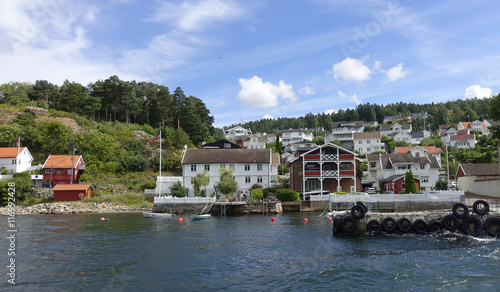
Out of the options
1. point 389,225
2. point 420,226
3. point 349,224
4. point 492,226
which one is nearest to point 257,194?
point 349,224

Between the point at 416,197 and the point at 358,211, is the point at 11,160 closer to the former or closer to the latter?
the point at 358,211

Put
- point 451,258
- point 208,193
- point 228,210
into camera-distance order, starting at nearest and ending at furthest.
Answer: point 451,258, point 228,210, point 208,193

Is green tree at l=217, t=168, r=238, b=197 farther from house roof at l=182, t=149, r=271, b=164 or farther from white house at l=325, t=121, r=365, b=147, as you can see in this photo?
white house at l=325, t=121, r=365, b=147

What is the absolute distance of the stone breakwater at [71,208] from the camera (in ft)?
157

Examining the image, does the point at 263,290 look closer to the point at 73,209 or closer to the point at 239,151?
the point at 73,209

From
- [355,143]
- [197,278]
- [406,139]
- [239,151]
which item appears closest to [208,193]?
[239,151]

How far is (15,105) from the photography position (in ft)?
307

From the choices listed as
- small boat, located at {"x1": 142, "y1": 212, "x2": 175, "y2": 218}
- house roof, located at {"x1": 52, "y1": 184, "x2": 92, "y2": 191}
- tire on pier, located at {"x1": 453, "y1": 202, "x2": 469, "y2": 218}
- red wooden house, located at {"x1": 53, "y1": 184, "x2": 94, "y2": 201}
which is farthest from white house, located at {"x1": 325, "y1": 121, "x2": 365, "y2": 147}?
tire on pier, located at {"x1": 453, "y1": 202, "x2": 469, "y2": 218}

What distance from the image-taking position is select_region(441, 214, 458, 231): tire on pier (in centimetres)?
2714

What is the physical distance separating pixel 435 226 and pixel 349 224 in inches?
271

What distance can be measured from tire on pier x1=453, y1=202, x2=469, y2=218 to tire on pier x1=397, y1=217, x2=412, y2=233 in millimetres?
3578

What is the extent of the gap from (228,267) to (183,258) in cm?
347

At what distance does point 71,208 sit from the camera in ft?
161

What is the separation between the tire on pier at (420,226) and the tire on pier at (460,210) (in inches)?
94.9
